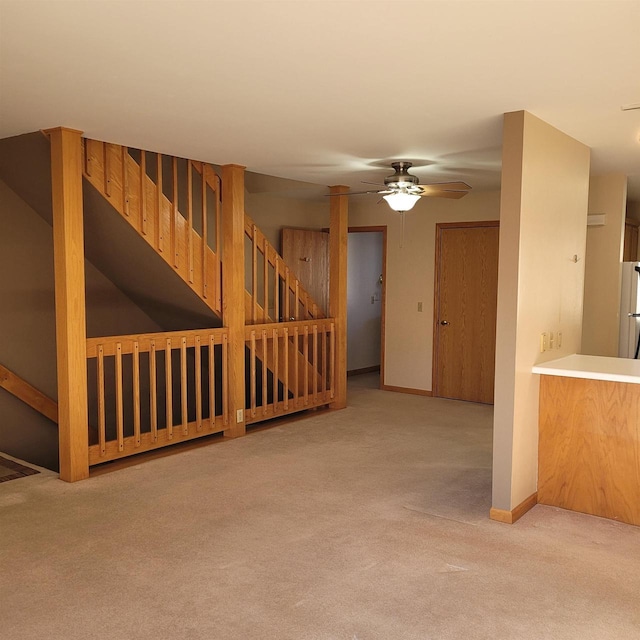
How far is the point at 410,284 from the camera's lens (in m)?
7.64

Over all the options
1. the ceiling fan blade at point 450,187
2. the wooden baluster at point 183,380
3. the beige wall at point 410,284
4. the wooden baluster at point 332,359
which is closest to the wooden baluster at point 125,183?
the wooden baluster at point 183,380

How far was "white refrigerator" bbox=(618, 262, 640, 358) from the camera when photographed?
561 centimetres

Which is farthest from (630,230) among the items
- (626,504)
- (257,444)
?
(257,444)

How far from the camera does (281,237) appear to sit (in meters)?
7.75

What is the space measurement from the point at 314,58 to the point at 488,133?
1.77 metres

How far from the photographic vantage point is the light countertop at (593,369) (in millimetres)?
3547

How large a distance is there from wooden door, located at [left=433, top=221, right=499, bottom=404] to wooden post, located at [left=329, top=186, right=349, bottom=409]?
130 cm

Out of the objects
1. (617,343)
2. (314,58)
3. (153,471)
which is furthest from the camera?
(617,343)

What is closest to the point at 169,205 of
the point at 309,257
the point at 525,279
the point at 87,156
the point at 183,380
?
the point at 87,156

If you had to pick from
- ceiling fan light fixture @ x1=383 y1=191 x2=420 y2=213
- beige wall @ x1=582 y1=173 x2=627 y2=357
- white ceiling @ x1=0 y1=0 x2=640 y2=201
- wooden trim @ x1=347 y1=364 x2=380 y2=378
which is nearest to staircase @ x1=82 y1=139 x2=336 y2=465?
white ceiling @ x1=0 y1=0 x2=640 y2=201

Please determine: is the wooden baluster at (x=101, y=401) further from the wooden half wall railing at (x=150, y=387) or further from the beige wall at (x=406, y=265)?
the beige wall at (x=406, y=265)

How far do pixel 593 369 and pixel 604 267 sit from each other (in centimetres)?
227

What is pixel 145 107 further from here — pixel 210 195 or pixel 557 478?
pixel 557 478

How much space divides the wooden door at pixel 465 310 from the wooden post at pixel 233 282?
2782mm
